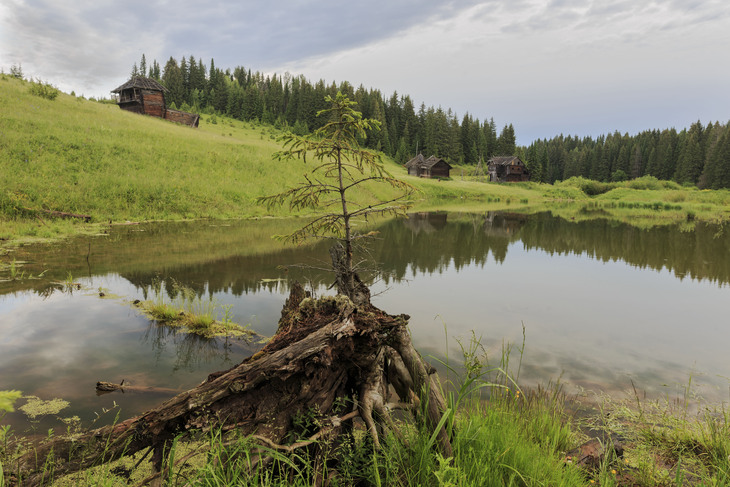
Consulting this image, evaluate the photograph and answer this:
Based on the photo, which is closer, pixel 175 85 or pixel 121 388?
pixel 121 388

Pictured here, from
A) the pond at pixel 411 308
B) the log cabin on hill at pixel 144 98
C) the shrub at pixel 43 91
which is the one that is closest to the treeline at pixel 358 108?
the log cabin on hill at pixel 144 98

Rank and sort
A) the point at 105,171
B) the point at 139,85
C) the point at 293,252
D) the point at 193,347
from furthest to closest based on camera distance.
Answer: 1. the point at 139,85
2. the point at 105,171
3. the point at 293,252
4. the point at 193,347

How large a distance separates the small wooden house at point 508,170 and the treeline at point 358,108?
16.2 ft

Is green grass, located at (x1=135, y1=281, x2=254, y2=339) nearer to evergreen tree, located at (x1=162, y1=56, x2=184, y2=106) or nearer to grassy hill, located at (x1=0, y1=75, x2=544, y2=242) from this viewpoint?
grassy hill, located at (x1=0, y1=75, x2=544, y2=242)

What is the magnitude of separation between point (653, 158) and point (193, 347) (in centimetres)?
14140

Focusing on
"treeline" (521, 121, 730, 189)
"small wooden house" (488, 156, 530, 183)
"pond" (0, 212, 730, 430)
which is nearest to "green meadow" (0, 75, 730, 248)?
"pond" (0, 212, 730, 430)

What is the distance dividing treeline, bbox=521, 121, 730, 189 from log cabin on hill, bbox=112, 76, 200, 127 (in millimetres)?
85233

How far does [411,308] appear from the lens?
9969 mm

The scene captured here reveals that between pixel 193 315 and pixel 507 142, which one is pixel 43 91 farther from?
pixel 507 142

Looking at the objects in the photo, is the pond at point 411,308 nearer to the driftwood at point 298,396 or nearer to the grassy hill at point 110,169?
the driftwood at point 298,396

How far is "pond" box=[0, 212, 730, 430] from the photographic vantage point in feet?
20.4

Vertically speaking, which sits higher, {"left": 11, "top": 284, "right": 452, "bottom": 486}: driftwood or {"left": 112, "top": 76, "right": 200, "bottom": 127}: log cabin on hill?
{"left": 112, "top": 76, "right": 200, "bottom": 127}: log cabin on hill

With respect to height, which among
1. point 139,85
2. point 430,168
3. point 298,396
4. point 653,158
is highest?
point 139,85

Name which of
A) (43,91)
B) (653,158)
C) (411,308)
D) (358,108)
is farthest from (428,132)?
(411,308)
